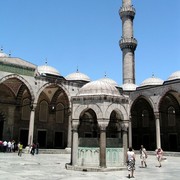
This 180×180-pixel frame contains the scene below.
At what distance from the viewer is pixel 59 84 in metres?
20.9

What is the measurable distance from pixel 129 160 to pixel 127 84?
21151 mm

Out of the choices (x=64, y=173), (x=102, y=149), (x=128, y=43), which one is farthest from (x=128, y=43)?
(x=64, y=173)

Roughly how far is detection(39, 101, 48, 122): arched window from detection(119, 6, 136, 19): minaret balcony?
47.8 ft

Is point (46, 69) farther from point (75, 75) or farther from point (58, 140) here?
point (58, 140)

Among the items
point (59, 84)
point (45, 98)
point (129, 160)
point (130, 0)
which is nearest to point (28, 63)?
point (59, 84)

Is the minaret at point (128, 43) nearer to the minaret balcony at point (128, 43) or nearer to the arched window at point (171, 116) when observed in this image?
the minaret balcony at point (128, 43)

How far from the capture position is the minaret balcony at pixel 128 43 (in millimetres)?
29828

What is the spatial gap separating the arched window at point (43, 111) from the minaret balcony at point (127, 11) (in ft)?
47.8

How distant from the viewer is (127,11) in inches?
1204

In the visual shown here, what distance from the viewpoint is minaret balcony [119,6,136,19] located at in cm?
3062

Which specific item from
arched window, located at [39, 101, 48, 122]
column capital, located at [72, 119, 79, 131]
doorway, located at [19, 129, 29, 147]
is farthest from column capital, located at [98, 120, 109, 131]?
arched window, located at [39, 101, 48, 122]

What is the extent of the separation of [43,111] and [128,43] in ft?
41.6

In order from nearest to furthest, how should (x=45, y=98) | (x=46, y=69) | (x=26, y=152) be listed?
1. (x=26, y=152)
2. (x=45, y=98)
3. (x=46, y=69)

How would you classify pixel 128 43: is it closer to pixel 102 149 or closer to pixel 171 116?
pixel 171 116
